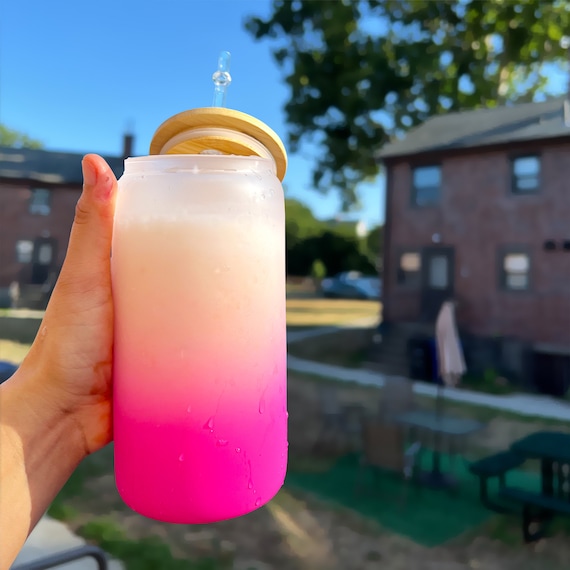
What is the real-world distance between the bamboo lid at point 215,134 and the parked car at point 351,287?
20.0 meters

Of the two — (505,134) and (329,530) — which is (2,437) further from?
(505,134)

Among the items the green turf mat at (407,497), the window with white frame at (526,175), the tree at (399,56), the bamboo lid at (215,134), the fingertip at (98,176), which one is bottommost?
the green turf mat at (407,497)

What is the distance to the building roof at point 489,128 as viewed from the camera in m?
9.95

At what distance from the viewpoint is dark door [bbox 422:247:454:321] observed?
11.1 meters

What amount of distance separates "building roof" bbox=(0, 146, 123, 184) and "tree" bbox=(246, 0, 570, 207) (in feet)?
20.1

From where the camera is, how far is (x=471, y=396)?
8805mm

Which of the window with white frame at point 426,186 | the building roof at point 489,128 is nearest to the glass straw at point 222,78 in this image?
the building roof at point 489,128

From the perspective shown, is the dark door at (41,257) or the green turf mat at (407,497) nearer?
the green turf mat at (407,497)

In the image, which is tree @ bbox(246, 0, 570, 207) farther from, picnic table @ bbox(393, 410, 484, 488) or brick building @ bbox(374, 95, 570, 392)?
picnic table @ bbox(393, 410, 484, 488)

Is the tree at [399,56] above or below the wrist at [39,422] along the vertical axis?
above

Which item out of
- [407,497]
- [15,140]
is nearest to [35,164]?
[15,140]

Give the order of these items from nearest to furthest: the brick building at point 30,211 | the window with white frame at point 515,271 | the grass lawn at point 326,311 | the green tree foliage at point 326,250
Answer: the brick building at point 30,211, the window with white frame at point 515,271, the grass lawn at point 326,311, the green tree foliage at point 326,250

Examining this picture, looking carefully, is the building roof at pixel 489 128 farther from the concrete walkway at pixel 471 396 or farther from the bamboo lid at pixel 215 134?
the bamboo lid at pixel 215 134

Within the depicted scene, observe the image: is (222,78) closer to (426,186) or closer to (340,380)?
(340,380)
